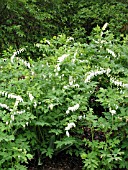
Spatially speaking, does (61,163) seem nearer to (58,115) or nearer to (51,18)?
(58,115)

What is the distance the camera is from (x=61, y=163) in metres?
3.73

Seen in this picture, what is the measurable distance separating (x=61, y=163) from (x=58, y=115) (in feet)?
2.18

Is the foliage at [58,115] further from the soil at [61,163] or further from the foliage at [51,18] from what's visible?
the foliage at [51,18]

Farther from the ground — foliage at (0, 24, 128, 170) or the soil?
foliage at (0, 24, 128, 170)

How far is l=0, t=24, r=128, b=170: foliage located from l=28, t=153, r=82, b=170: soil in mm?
119

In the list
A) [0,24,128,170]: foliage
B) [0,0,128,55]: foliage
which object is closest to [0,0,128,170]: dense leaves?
[0,24,128,170]: foliage

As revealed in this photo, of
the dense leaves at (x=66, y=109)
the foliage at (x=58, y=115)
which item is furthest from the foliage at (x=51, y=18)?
the foliage at (x=58, y=115)

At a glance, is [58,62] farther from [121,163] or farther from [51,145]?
[121,163]

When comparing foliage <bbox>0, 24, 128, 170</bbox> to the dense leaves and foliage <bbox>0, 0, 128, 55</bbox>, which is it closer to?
the dense leaves

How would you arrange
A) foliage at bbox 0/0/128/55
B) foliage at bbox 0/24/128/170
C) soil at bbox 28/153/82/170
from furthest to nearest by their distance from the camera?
foliage at bbox 0/0/128/55, soil at bbox 28/153/82/170, foliage at bbox 0/24/128/170

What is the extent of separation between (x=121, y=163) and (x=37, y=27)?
570 cm

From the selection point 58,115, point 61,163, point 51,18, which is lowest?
point 61,163

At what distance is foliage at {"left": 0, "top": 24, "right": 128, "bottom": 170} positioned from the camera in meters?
3.19

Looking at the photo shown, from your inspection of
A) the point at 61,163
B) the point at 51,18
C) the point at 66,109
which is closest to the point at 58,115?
the point at 66,109
